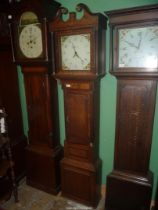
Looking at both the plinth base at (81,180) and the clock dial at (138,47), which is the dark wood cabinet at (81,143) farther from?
the clock dial at (138,47)

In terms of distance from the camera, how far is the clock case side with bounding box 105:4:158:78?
142 centimetres

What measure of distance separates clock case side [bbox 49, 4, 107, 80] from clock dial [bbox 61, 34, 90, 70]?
0.13 ft

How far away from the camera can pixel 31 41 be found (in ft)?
6.24

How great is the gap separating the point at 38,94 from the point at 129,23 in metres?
1.21

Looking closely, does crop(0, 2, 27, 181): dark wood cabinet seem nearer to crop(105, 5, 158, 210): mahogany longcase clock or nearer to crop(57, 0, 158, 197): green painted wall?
crop(57, 0, 158, 197): green painted wall

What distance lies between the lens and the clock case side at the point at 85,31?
1595mm

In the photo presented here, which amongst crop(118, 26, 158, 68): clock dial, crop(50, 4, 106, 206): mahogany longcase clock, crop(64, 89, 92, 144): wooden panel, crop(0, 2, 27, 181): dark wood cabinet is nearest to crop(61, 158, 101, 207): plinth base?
crop(50, 4, 106, 206): mahogany longcase clock

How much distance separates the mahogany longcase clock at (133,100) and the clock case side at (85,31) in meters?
0.13

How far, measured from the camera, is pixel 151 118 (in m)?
1.64

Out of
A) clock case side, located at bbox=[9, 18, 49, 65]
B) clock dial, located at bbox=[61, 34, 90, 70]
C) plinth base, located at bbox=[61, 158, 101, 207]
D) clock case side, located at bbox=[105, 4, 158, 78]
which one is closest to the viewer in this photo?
clock case side, located at bbox=[105, 4, 158, 78]

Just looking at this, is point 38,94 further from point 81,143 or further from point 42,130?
point 81,143

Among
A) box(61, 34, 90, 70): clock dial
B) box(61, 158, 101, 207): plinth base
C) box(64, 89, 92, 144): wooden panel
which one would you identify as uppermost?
box(61, 34, 90, 70): clock dial

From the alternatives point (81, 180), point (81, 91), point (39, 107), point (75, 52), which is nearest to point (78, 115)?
point (81, 91)

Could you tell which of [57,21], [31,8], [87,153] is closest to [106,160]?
[87,153]
